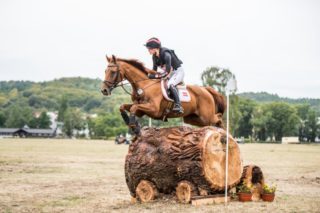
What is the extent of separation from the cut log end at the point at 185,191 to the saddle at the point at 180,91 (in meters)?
2.02

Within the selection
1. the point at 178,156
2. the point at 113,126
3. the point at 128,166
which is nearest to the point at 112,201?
the point at 128,166

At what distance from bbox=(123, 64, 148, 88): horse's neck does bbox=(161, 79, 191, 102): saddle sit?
1.50ft

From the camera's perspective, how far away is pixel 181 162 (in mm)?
11430

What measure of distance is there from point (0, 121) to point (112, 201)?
178 meters

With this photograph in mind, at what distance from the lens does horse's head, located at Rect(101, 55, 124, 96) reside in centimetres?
1068

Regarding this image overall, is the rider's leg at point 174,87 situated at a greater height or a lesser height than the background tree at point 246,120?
lesser

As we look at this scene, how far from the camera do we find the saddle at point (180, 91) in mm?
11070

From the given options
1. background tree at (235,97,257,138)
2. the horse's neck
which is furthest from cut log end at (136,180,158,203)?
background tree at (235,97,257,138)

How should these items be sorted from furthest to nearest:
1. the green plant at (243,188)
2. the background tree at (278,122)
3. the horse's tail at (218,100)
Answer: the background tree at (278,122)
the horse's tail at (218,100)
the green plant at (243,188)

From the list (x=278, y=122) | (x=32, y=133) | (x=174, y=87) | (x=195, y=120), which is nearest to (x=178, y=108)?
(x=174, y=87)

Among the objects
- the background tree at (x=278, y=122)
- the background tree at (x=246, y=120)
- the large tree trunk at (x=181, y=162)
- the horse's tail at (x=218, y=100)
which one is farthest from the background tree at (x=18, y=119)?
the large tree trunk at (x=181, y=162)

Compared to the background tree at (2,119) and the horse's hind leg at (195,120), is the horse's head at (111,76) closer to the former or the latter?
the horse's hind leg at (195,120)

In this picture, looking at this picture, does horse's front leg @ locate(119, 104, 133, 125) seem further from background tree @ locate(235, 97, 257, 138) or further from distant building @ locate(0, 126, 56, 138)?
distant building @ locate(0, 126, 56, 138)

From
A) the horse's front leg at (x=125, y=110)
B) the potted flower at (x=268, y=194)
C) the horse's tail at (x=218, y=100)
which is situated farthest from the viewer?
the horse's tail at (x=218, y=100)
